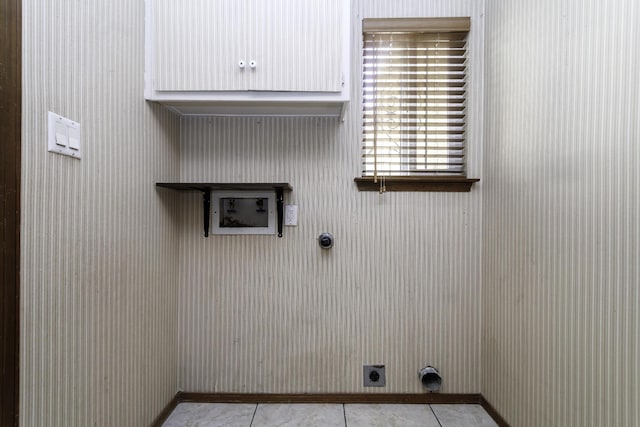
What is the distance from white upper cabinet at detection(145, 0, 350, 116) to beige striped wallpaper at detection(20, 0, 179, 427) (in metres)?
0.10

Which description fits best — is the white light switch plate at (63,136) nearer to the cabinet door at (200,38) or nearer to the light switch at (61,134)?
the light switch at (61,134)

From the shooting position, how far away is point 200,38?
1.49 meters

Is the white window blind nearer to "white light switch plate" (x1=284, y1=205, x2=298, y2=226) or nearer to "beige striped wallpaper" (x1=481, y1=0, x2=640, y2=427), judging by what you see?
"beige striped wallpaper" (x1=481, y1=0, x2=640, y2=427)

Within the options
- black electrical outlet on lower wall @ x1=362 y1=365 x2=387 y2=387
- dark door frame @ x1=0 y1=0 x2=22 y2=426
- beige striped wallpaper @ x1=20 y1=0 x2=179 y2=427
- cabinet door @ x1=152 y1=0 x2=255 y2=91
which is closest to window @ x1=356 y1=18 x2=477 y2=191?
cabinet door @ x1=152 y1=0 x2=255 y2=91

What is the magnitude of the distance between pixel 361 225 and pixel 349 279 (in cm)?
29

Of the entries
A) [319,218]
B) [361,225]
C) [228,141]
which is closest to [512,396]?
[361,225]

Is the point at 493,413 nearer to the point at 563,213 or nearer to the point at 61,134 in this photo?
the point at 563,213

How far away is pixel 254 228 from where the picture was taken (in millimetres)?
1874

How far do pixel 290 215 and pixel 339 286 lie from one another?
1.50ft

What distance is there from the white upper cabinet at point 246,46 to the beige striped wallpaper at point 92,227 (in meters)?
0.10

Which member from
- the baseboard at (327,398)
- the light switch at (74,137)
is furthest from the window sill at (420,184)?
the light switch at (74,137)

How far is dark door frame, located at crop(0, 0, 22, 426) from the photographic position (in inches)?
32.6

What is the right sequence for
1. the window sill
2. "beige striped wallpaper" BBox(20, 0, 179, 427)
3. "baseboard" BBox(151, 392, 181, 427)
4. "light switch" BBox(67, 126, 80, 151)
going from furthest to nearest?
the window sill
"baseboard" BBox(151, 392, 181, 427)
"light switch" BBox(67, 126, 80, 151)
"beige striped wallpaper" BBox(20, 0, 179, 427)

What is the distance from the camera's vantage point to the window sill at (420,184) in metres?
1.83
